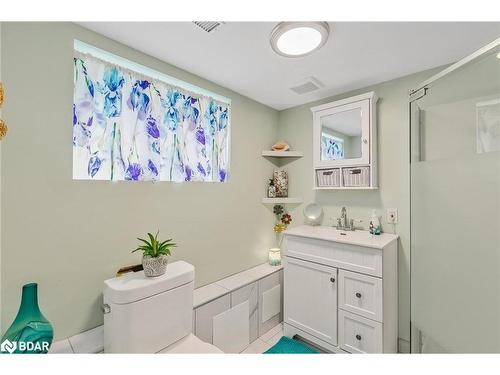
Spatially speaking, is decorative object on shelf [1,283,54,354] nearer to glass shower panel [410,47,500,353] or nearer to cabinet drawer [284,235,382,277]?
cabinet drawer [284,235,382,277]

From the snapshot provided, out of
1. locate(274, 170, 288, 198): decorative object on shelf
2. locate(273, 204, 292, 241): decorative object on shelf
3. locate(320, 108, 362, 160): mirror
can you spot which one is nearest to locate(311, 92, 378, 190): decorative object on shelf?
locate(320, 108, 362, 160): mirror

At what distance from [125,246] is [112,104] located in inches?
34.2

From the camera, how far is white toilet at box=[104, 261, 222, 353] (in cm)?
101

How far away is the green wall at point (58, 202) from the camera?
Answer: 968 millimetres

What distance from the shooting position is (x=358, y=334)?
1.45 meters

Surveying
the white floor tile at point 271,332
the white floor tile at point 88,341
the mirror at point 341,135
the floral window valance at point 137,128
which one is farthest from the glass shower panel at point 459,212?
the white floor tile at point 88,341

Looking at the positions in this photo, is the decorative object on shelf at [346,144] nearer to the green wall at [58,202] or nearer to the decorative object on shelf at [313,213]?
the decorative object on shelf at [313,213]

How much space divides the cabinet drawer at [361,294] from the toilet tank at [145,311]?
106 centimetres

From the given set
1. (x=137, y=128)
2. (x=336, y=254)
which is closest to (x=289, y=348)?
(x=336, y=254)

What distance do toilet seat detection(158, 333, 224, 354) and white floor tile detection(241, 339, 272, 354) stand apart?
0.68m

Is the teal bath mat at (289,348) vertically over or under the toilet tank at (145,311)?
under

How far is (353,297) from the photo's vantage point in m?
1.48

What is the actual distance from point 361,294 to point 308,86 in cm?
164

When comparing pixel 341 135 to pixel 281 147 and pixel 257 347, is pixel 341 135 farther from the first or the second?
pixel 257 347
